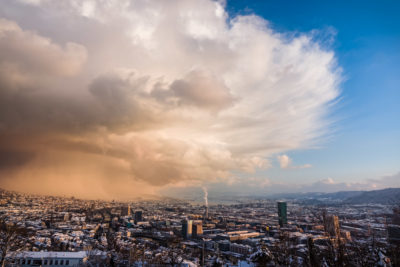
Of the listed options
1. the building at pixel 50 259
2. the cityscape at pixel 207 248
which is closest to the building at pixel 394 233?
the cityscape at pixel 207 248

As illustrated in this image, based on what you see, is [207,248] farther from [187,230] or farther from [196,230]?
[187,230]

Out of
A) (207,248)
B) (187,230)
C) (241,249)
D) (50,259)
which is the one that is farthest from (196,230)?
(50,259)

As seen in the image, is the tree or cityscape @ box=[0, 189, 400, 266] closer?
the tree

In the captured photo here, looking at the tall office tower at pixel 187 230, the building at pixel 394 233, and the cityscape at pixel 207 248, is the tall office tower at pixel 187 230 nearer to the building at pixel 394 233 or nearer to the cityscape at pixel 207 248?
the cityscape at pixel 207 248

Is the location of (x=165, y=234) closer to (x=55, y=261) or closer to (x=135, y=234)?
(x=135, y=234)

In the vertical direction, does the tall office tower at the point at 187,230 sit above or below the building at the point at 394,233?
below

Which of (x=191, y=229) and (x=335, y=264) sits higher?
(x=335, y=264)

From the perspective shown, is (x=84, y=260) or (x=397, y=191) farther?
(x=397, y=191)

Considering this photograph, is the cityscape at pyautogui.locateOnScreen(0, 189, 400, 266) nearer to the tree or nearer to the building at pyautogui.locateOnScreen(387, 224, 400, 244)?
the building at pyautogui.locateOnScreen(387, 224, 400, 244)

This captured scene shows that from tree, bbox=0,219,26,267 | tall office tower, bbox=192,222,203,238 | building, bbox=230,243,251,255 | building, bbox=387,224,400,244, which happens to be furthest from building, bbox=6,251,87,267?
building, bbox=387,224,400,244

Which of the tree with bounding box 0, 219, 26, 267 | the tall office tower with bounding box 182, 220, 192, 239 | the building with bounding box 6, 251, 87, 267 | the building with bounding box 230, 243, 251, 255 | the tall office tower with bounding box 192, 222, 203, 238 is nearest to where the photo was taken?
the tree with bounding box 0, 219, 26, 267

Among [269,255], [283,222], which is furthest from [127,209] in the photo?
[269,255]
